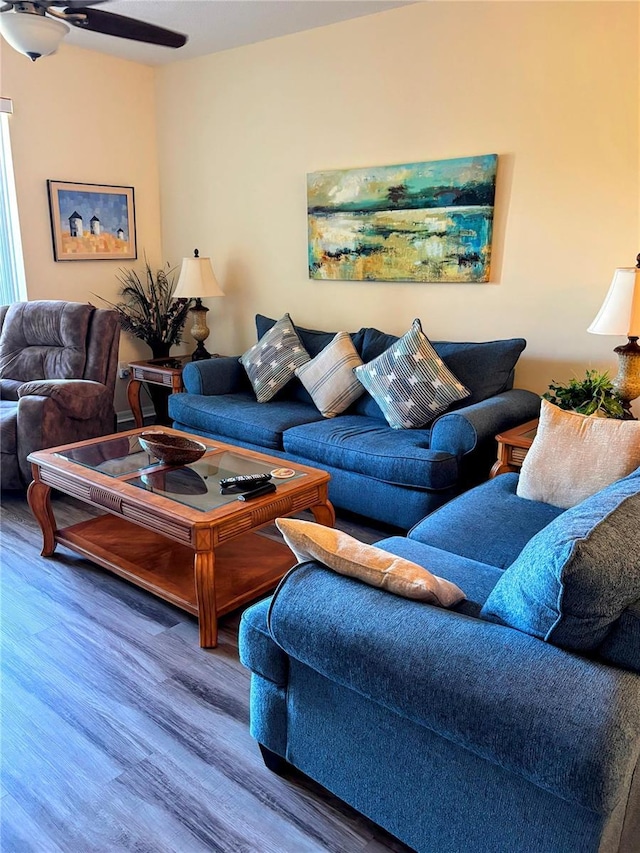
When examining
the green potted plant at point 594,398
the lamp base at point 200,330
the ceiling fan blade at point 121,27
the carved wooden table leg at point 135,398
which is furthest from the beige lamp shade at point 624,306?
the carved wooden table leg at point 135,398

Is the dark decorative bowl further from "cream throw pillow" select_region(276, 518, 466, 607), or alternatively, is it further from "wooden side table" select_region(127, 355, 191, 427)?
"wooden side table" select_region(127, 355, 191, 427)

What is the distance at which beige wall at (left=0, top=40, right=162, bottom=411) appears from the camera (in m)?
4.25

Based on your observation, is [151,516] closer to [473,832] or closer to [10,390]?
[473,832]

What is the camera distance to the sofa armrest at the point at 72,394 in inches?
139

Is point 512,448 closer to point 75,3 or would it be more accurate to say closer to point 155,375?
point 75,3

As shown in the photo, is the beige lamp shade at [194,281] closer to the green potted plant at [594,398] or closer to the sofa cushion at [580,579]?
the green potted plant at [594,398]

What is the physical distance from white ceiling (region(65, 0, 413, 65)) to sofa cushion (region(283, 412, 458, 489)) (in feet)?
7.73

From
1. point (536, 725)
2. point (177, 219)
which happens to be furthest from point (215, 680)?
point (177, 219)

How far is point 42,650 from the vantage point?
226cm

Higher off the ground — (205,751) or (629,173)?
(629,173)

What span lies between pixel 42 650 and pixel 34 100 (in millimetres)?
3736

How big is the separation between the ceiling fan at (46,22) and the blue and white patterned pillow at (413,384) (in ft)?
6.21

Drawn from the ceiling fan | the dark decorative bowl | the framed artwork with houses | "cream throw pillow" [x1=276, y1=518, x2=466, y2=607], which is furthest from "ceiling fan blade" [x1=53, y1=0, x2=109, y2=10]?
the framed artwork with houses

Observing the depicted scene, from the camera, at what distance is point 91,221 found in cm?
473
